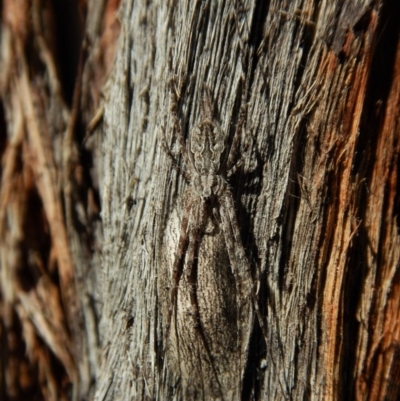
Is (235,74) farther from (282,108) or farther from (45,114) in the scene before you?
(45,114)

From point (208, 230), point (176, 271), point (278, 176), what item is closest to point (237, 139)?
point (278, 176)

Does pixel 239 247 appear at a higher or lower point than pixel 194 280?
higher

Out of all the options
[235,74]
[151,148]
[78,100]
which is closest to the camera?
[235,74]

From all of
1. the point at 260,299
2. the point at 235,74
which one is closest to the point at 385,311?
the point at 260,299

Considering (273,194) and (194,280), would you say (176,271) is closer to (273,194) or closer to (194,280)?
(194,280)

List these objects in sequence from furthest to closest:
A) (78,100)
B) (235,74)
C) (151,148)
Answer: (78,100) < (151,148) < (235,74)

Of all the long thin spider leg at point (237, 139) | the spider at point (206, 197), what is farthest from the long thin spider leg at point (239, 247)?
the long thin spider leg at point (237, 139)
